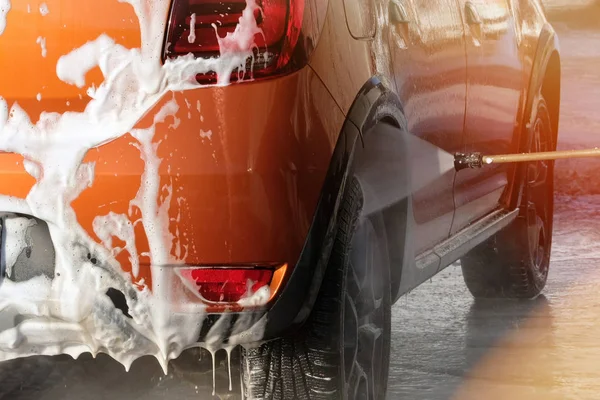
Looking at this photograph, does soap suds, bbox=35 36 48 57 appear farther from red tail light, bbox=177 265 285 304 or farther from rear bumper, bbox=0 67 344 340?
red tail light, bbox=177 265 285 304

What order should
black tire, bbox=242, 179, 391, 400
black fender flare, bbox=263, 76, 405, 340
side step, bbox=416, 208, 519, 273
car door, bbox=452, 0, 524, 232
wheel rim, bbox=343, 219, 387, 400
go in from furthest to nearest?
car door, bbox=452, 0, 524, 232, side step, bbox=416, 208, 519, 273, wheel rim, bbox=343, 219, 387, 400, black tire, bbox=242, 179, 391, 400, black fender flare, bbox=263, 76, 405, 340

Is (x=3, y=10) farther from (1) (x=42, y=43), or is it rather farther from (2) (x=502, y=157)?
(2) (x=502, y=157)

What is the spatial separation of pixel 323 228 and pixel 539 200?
2.73 m

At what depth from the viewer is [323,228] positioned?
2.71 metres

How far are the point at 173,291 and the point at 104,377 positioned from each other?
1.24m

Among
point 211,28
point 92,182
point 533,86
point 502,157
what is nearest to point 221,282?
point 92,182

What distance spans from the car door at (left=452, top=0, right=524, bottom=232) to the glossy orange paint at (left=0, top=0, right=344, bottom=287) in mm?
1495

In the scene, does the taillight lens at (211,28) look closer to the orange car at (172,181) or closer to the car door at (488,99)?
the orange car at (172,181)

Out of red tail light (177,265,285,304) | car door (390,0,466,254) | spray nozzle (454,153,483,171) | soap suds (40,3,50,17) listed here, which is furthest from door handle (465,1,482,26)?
soap suds (40,3,50,17)

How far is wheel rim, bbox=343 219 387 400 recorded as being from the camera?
114 inches

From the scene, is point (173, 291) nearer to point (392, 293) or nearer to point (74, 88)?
point (74, 88)

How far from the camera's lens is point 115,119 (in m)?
2.46

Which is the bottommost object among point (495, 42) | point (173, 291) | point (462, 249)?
point (462, 249)

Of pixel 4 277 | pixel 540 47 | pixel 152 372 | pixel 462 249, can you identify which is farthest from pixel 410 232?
pixel 540 47
